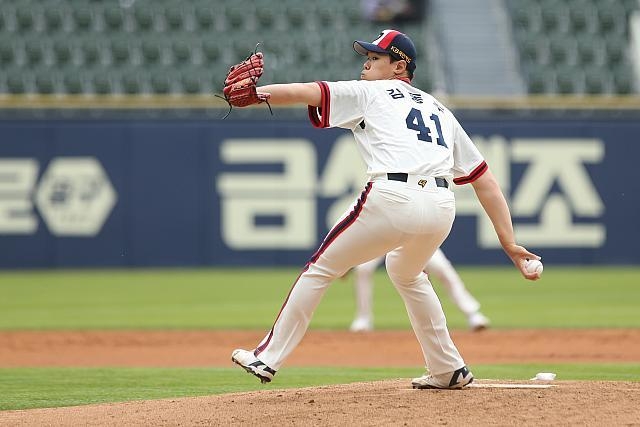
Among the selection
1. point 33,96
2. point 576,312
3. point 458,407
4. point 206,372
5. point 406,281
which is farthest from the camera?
point 33,96

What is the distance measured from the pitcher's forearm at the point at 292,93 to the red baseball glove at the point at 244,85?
0.11ft

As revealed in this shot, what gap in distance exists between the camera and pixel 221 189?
15.3 meters

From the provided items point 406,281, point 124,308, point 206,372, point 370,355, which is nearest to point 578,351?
point 370,355

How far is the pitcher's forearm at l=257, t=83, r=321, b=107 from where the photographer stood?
16.3 ft

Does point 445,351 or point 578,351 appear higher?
point 445,351

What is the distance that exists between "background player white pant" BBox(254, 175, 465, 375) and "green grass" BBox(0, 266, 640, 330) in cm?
491

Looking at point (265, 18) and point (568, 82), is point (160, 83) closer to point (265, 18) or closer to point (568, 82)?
point (265, 18)

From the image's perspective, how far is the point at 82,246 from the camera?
50.3 ft

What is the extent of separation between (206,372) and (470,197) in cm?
873

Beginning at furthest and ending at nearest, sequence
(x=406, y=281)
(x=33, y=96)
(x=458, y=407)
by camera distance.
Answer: (x=33, y=96) → (x=406, y=281) → (x=458, y=407)

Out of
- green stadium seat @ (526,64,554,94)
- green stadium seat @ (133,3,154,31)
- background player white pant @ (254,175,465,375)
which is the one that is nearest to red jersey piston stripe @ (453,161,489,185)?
background player white pant @ (254,175,465,375)

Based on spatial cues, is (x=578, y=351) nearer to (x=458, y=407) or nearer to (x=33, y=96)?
(x=458, y=407)

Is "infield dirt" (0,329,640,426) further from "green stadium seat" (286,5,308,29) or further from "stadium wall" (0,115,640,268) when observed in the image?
"green stadium seat" (286,5,308,29)

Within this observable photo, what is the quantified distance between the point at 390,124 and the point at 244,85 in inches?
28.0
